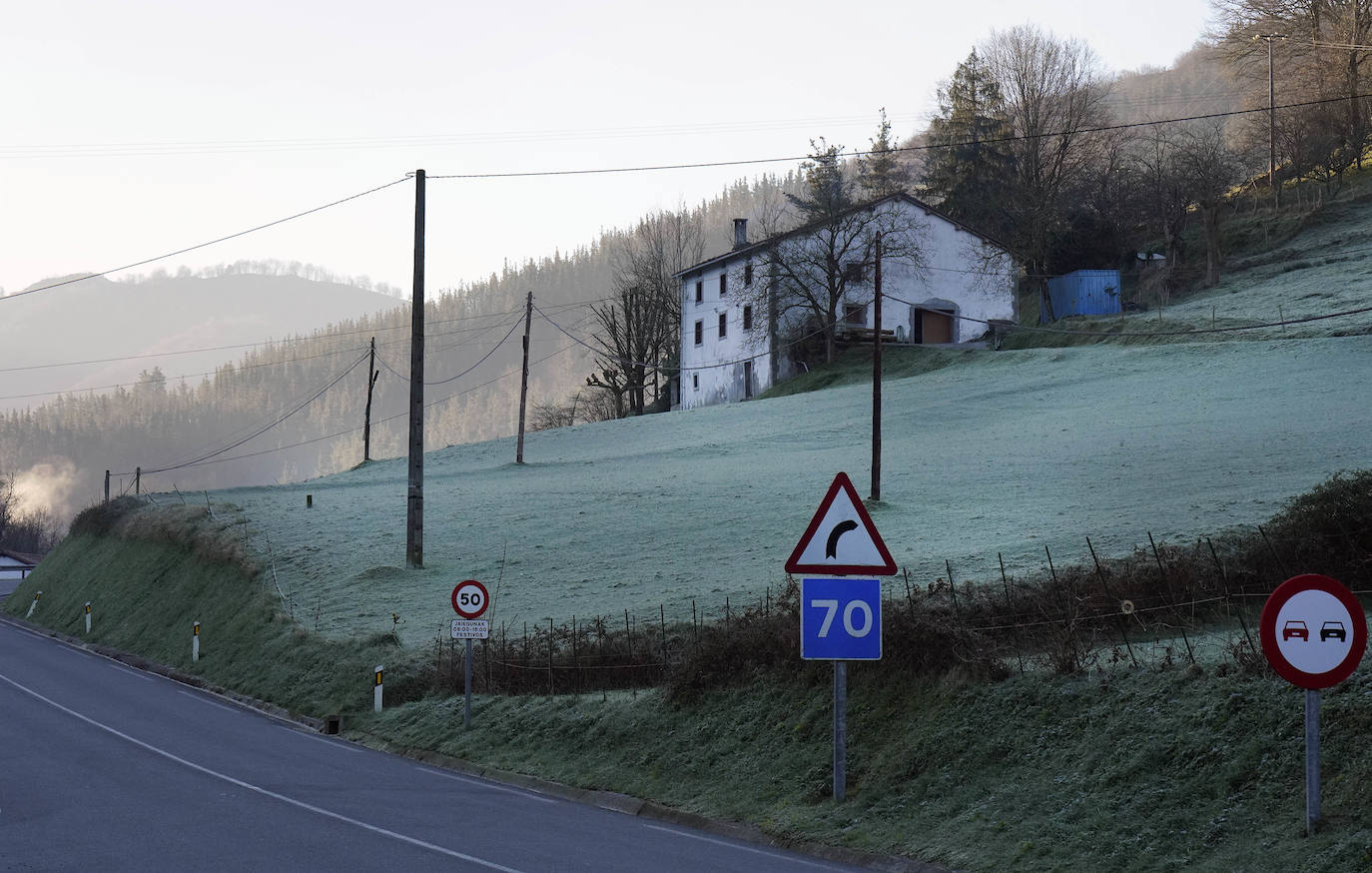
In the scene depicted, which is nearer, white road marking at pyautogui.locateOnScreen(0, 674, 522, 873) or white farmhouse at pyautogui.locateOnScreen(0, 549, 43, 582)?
white road marking at pyautogui.locateOnScreen(0, 674, 522, 873)

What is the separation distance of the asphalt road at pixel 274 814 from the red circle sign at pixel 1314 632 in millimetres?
4414

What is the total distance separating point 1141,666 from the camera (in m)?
12.7

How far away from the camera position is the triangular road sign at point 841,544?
11.6 meters

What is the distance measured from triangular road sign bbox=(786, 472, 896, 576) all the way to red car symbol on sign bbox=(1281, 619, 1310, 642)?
3.68 m

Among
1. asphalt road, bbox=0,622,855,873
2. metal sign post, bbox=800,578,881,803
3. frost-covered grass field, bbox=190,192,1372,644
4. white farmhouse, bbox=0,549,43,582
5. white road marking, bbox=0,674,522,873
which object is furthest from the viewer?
white farmhouse, bbox=0,549,43,582

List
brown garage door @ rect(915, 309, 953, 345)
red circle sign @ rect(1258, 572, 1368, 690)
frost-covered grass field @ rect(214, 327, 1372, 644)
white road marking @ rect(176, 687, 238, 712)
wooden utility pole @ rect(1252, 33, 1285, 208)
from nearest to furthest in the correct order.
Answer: red circle sign @ rect(1258, 572, 1368, 690), frost-covered grass field @ rect(214, 327, 1372, 644), white road marking @ rect(176, 687, 238, 712), brown garage door @ rect(915, 309, 953, 345), wooden utility pole @ rect(1252, 33, 1285, 208)

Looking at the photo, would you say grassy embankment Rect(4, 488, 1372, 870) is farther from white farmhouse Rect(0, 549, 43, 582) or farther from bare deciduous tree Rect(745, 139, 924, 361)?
white farmhouse Rect(0, 549, 43, 582)

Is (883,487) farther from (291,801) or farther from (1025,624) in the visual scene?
(291,801)

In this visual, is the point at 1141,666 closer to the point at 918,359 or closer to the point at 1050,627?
the point at 1050,627

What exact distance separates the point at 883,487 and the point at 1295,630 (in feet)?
92.8

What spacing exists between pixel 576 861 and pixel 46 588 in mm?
52440

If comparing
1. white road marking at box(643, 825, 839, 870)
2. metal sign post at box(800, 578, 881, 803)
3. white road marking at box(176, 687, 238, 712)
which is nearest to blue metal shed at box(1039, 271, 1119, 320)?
white road marking at box(176, 687, 238, 712)

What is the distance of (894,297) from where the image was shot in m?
71.0

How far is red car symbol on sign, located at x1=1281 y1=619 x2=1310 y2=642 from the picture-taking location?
28.1 feet
